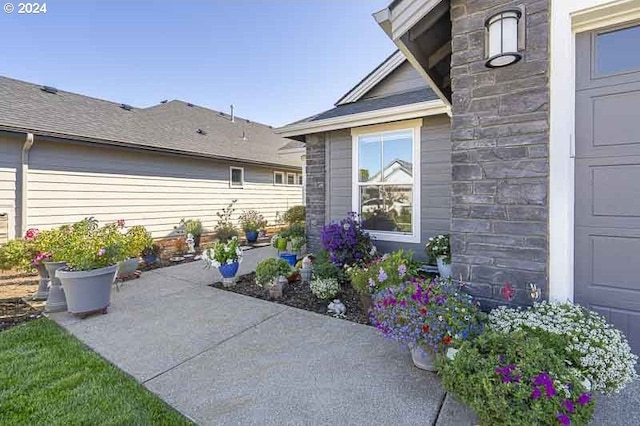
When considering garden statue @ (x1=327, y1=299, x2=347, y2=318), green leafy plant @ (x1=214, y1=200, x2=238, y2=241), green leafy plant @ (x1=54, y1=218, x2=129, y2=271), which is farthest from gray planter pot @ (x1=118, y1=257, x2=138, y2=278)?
green leafy plant @ (x1=214, y1=200, x2=238, y2=241)

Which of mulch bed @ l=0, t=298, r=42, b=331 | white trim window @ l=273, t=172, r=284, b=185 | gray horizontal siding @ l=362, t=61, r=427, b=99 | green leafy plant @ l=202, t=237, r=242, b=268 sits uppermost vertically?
gray horizontal siding @ l=362, t=61, r=427, b=99

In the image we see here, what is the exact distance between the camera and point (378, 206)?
18.5 feet

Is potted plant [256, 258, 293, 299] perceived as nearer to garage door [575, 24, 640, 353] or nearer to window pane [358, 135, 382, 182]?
window pane [358, 135, 382, 182]

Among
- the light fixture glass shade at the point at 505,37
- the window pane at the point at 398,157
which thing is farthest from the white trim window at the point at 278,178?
the light fixture glass shade at the point at 505,37

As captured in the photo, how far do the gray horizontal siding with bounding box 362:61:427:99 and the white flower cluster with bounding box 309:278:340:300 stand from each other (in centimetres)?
473

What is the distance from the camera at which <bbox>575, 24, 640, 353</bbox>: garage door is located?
2211 millimetres

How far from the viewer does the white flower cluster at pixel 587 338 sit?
183 cm

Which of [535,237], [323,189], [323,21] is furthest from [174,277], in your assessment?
[323,21]

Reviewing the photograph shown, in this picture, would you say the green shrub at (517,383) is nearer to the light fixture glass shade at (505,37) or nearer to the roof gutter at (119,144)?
the light fixture glass shade at (505,37)

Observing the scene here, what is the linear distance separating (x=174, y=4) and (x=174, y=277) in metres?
6.99

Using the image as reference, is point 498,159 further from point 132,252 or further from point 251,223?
point 251,223

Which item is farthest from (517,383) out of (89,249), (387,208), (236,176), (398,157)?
(236,176)

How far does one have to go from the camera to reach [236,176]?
11.3 meters

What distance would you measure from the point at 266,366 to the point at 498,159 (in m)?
2.59
